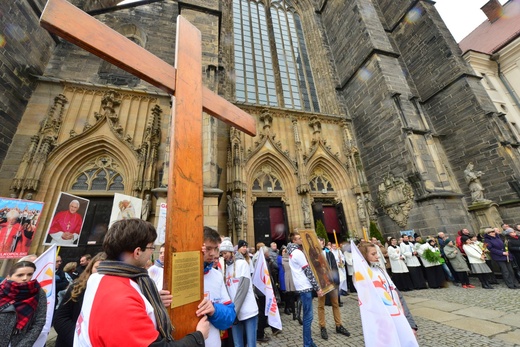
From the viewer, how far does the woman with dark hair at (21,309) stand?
72.1 inches

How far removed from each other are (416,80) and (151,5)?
47.2 feet

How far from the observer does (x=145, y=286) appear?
35.5 inches

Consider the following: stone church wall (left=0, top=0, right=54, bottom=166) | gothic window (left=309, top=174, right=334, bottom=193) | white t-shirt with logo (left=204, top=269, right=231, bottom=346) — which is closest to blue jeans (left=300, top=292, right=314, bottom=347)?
white t-shirt with logo (left=204, top=269, right=231, bottom=346)

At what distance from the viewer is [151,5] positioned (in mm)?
10539

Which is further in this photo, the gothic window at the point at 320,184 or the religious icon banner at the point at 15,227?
the gothic window at the point at 320,184

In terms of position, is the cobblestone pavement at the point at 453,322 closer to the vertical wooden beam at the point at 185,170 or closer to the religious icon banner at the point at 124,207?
the vertical wooden beam at the point at 185,170

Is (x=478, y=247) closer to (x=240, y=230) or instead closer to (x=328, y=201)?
(x=328, y=201)

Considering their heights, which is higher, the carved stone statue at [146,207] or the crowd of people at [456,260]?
the carved stone statue at [146,207]

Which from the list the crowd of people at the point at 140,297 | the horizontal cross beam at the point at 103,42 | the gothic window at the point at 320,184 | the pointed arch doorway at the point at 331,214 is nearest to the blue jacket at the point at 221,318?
the crowd of people at the point at 140,297

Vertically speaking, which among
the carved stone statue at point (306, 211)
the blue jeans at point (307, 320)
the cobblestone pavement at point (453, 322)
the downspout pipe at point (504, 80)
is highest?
the downspout pipe at point (504, 80)

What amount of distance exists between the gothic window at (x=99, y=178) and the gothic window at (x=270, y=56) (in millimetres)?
6646

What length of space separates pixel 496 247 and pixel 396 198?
9.89ft

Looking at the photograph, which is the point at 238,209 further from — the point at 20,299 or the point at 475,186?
the point at 475,186

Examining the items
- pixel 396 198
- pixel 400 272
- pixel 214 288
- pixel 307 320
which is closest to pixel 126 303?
pixel 214 288
